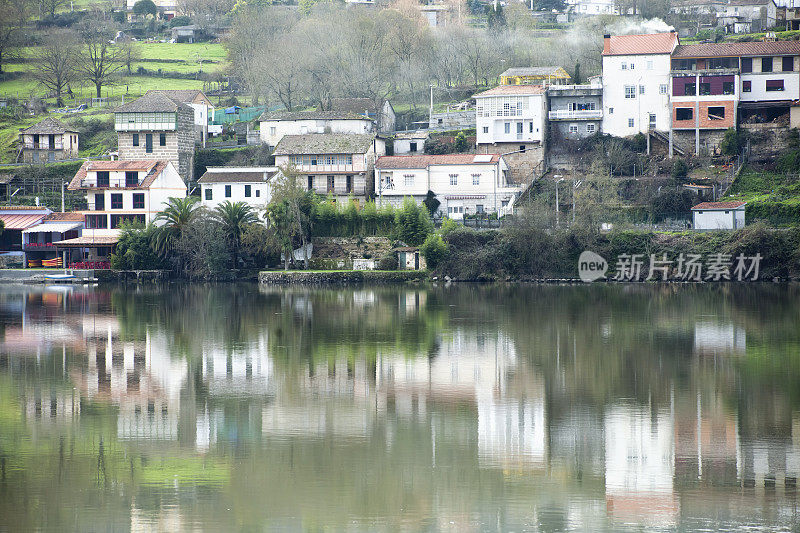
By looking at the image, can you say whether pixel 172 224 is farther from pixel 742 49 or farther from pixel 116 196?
pixel 742 49

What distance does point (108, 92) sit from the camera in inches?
3625

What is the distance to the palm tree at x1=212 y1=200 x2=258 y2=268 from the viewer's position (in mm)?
57656

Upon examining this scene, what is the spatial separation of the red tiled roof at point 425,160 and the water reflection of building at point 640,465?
40.7m

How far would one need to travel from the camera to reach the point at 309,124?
69.4 m

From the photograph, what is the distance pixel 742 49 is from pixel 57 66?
5995 centimetres

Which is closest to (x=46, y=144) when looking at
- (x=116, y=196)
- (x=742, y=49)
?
(x=116, y=196)

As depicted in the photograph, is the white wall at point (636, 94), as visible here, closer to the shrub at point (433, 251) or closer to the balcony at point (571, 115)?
the balcony at point (571, 115)

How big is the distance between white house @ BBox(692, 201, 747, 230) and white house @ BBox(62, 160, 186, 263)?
32.3 m

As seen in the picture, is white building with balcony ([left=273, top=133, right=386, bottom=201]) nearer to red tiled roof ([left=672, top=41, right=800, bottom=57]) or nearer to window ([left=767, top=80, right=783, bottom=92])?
red tiled roof ([left=672, top=41, right=800, bottom=57])

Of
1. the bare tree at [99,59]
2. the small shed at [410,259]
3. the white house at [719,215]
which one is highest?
the bare tree at [99,59]

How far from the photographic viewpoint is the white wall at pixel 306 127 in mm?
68750

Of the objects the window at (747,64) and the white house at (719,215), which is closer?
the white house at (719,215)

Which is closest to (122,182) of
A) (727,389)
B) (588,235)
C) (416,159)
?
(416,159)

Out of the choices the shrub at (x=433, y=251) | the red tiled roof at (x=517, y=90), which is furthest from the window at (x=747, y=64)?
the shrub at (x=433, y=251)
